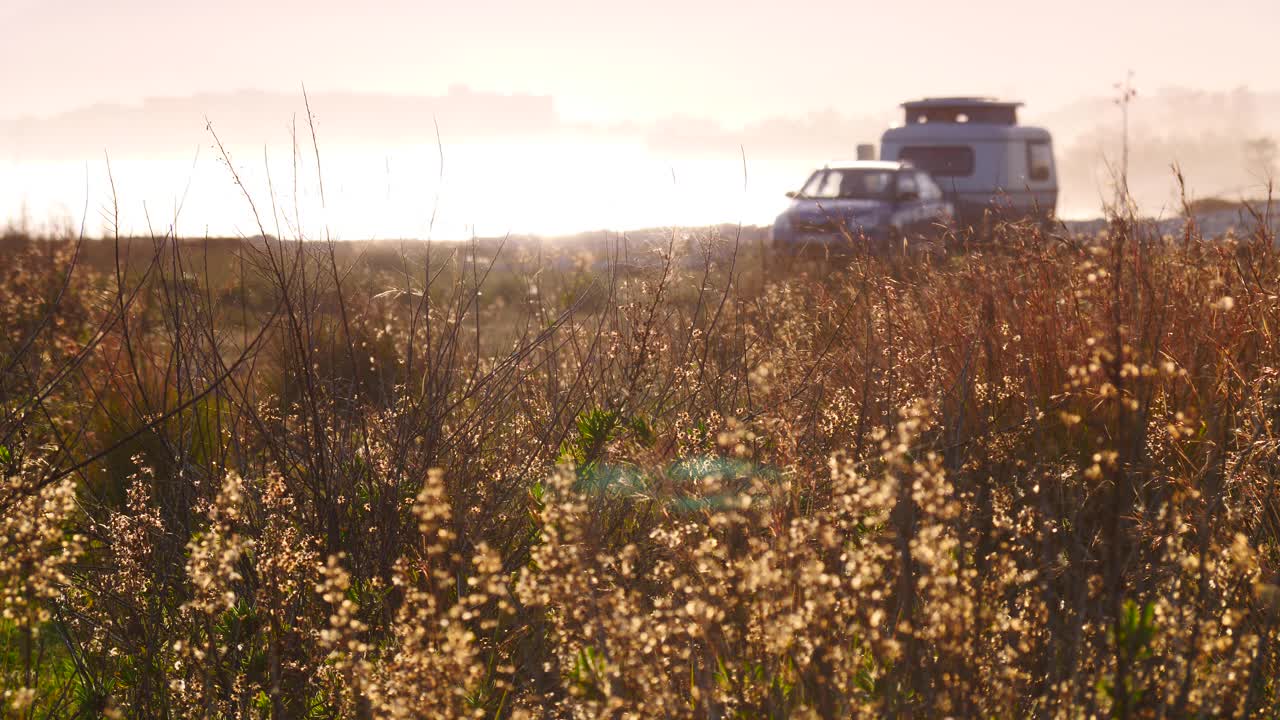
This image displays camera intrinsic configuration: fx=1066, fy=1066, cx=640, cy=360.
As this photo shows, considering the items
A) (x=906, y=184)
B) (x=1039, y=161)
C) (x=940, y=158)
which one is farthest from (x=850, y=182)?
(x=1039, y=161)

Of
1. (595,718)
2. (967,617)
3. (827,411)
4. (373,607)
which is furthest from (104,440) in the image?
(967,617)

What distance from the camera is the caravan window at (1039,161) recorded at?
17188 millimetres

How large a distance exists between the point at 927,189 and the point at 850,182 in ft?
3.70

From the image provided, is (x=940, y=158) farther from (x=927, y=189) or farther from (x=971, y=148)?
(x=927, y=189)

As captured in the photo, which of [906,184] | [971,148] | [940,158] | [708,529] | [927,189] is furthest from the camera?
[940,158]

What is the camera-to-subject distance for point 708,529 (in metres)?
2.81

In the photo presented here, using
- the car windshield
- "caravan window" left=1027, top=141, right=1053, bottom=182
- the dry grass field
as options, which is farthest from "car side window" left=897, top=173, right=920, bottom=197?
the dry grass field

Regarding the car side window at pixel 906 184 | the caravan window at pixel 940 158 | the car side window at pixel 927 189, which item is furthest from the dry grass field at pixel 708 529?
the caravan window at pixel 940 158

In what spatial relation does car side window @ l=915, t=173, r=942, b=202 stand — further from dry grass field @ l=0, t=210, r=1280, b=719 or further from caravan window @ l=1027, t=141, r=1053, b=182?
dry grass field @ l=0, t=210, r=1280, b=719

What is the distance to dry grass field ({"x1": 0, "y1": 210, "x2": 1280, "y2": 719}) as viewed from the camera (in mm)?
1887

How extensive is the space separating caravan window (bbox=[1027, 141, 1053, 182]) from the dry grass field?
13.0 meters

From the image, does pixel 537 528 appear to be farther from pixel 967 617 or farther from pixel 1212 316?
pixel 1212 316

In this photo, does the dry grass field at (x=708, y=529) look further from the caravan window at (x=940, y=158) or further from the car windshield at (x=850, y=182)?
the caravan window at (x=940, y=158)

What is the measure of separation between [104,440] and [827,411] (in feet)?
10.4
